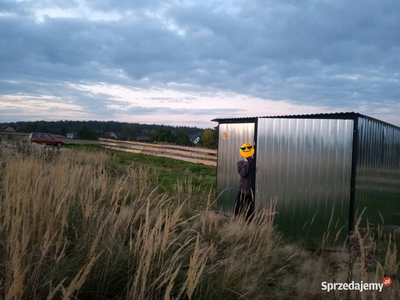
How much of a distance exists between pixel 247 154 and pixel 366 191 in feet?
7.36

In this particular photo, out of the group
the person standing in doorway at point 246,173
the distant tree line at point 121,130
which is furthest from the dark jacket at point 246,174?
the distant tree line at point 121,130

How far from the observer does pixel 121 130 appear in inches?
2985

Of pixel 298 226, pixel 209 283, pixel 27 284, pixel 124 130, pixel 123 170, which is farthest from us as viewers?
pixel 124 130

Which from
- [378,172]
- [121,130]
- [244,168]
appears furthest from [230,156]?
[121,130]

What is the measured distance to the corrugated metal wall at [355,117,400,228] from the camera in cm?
552

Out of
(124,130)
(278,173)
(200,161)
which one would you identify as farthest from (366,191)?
(124,130)

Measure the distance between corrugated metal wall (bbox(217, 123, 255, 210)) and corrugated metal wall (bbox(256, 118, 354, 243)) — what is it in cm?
89

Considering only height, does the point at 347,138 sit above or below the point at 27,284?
above

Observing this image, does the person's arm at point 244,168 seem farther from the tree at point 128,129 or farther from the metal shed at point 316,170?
the tree at point 128,129

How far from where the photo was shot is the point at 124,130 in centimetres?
7400

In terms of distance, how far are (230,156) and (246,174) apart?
1.57m

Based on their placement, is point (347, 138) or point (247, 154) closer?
point (347, 138)

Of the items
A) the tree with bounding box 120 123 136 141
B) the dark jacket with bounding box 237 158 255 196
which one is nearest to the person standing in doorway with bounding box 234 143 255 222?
the dark jacket with bounding box 237 158 255 196

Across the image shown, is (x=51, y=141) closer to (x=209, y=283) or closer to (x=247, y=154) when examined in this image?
(x=247, y=154)
